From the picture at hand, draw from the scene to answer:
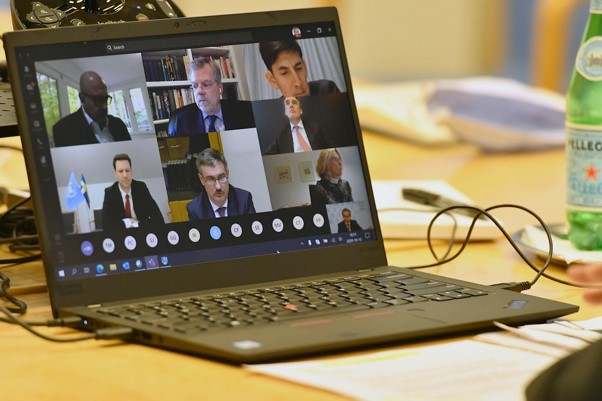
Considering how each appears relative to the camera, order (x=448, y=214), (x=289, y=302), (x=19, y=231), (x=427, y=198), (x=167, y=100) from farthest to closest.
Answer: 1. (x=427, y=198)
2. (x=448, y=214)
3. (x=19, y=231)
4. (x=167, y=100)
5. (x=289, y=302)

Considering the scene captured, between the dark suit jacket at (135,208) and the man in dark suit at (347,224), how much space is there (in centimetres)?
20

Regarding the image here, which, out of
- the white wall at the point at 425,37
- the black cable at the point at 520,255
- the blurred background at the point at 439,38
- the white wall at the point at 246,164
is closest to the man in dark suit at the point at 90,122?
the white wall at the point at 246,164

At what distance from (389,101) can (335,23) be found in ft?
4.28

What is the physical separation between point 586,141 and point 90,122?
566mm

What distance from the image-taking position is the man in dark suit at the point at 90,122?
100 centimetres

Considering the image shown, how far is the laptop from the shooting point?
3.03 ft

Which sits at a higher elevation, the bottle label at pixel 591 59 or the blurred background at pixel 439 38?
the blurred background at pixel 439 38

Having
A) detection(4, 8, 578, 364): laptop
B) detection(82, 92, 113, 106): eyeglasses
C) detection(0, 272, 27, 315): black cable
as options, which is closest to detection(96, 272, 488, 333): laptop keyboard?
detection(4, 8, 578, 364): laptop

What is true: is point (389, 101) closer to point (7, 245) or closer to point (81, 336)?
point (7, 245)

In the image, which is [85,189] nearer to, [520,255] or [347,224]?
[347,224]

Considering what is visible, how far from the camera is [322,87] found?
1.15m

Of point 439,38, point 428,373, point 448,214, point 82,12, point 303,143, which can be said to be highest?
point 439,38

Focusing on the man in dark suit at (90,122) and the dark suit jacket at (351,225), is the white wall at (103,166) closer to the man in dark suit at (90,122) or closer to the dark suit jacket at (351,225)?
the man in dark suit at (90,122)

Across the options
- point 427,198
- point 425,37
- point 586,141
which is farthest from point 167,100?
point 425,37
